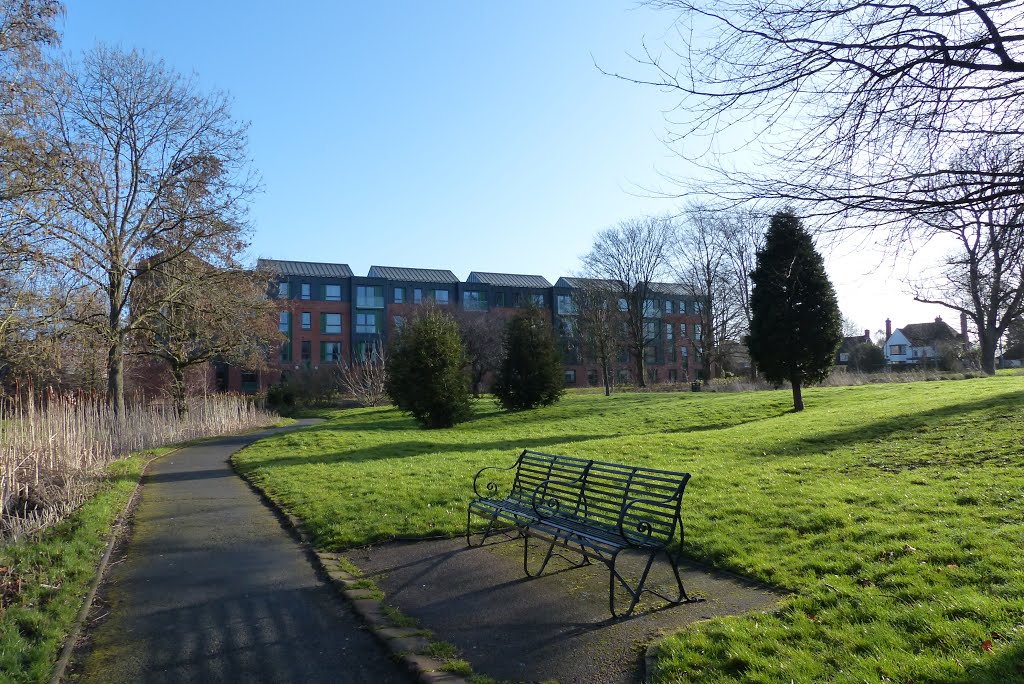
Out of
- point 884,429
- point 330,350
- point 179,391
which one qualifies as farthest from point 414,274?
point 884,429

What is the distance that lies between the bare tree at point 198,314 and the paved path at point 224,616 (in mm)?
15485

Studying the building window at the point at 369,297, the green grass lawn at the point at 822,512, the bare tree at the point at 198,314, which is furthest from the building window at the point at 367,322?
the green grass lawn at the point at 822,512

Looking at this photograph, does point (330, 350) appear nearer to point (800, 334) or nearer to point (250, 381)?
point (250, 381)

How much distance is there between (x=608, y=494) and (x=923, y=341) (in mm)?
63229

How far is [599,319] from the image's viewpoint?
4591 cm

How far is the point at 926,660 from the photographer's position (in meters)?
3.54

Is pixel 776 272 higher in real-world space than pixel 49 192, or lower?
lower

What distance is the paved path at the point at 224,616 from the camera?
4207 mm

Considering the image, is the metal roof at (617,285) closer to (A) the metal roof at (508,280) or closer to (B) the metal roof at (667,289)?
(B) the metal roof at (667,289)

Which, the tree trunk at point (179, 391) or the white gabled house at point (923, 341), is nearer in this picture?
the tree trunk at point (179, 391)

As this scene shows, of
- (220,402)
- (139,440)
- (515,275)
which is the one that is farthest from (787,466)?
(515,275)

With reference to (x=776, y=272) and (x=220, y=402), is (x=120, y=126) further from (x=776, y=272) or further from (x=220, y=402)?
(x=776, y=272)

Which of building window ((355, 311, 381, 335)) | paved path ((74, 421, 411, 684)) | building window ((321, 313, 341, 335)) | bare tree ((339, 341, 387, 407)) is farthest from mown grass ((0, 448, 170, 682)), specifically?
building window ((355, 311, 381, 335))

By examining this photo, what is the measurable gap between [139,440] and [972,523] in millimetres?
17960
